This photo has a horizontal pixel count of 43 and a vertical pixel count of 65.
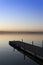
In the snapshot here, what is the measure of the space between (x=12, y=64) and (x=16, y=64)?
0.49 m

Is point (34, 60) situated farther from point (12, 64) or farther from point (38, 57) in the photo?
point (12, 64)

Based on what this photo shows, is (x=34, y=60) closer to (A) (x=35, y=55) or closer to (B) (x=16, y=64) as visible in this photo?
(A) (x=35, y=55)

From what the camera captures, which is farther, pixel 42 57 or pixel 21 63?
pixel 21 63

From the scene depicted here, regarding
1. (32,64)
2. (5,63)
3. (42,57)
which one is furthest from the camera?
(5,63)

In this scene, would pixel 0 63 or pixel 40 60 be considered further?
pixel 0 63

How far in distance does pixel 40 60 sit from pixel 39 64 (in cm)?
47

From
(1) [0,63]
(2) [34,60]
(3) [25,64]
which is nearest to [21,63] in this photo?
(3) [25,64]

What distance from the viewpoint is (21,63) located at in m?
16.7

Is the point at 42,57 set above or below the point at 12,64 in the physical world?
above

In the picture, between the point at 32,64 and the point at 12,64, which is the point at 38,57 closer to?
the point at 32,64

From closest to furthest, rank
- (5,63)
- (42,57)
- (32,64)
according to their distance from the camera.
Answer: (42,57) < (32,64) < (5,63)

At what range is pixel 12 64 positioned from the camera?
16.2 m

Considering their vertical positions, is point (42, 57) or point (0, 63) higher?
point (42, 57)

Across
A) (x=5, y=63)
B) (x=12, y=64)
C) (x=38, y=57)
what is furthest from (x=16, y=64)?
(x=38, y=57)
